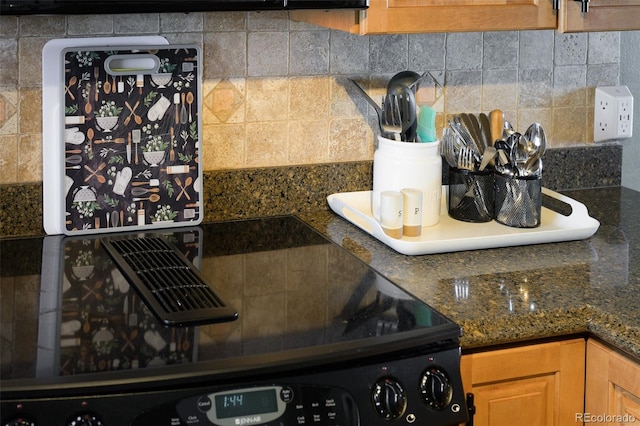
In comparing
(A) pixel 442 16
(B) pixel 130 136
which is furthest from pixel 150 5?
(A) pixel 442 16

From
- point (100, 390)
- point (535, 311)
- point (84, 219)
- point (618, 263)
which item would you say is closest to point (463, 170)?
point (618, 263)

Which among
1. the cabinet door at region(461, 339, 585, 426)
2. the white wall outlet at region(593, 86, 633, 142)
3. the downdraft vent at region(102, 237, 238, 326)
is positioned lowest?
the cabinet door at region(461, 339, 585, 426)

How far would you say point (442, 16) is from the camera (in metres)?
1.79

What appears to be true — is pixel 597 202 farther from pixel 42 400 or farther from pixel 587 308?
pixel 42 400

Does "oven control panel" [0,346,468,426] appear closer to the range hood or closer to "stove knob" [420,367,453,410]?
"stove knob" [420,367,453,410]

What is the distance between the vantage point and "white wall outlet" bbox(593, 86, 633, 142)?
2312 millimetres

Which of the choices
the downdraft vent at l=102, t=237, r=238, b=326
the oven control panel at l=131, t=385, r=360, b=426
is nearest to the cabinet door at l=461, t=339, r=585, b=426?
the oven control panel at l=131, t=385, r=360, b=426

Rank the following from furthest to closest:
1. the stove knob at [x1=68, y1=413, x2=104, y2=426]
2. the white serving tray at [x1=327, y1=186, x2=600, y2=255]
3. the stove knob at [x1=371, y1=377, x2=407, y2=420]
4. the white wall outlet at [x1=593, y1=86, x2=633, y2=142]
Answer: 1. the white wall outlet at [x1=593, y1=86, x2=633, y2=142]
2. the white serving tray at [x1=327, y1=186, x2=600, y2=255]
3. the stove knob at [x1=371, y1=377, x2=407, y2=420]
4. the stove knob at [x1=68, y1=413, x2=104, y2=426]

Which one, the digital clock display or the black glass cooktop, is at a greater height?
the black glass cooktop

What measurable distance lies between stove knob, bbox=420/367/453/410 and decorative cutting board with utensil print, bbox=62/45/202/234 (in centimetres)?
76

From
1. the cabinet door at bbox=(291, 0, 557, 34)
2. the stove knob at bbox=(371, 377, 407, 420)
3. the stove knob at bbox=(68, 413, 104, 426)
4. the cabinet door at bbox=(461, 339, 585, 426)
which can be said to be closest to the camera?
the stove knob at bbox=(68, 413, 104, 426)

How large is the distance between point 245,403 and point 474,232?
2.44 ft

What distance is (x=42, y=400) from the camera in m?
1.29

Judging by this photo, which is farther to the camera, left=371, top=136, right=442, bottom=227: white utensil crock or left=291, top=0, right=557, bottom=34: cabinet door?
left=371, top=136, right=442, bottom=227: white utensil crock
